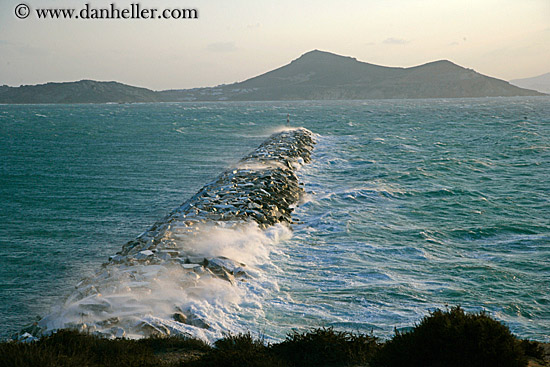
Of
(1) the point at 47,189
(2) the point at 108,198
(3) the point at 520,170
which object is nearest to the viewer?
(2) the point at 108,198

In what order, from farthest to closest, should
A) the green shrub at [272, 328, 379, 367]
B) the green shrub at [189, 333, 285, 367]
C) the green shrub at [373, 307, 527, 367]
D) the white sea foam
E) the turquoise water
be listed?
the turquoise water < the white sea foam < the green shrub at [272, 328, 379, 367] < the green shrub at [189, 333, 285, 367] < the green shrub at [373, 307, 527, 367]

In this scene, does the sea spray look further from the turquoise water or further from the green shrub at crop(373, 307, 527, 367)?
the green shrub at crop(373, 307, 527, 367)

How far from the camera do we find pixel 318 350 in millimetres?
4973

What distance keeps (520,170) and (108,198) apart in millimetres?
17729

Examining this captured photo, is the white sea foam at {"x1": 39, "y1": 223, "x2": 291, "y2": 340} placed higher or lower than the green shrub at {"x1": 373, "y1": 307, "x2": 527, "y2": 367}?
lower

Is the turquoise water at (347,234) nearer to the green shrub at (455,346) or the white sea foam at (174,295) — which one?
the white sea foam at (174,295)

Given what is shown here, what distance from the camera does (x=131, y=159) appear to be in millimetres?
25844

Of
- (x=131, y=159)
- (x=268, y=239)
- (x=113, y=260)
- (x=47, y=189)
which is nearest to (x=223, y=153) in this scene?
(x=131, y=159)

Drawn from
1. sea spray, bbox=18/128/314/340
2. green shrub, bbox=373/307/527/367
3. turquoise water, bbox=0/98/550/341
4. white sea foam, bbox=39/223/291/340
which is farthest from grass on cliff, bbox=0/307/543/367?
turquoise water, bbox=0/98/550/341

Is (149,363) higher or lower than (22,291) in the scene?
higher

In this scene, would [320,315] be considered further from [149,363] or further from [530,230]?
[530,230]

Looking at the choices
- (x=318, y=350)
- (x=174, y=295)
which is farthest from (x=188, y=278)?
(x=318, y=350)

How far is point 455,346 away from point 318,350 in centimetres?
145

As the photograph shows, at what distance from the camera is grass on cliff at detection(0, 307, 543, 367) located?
161 inches
